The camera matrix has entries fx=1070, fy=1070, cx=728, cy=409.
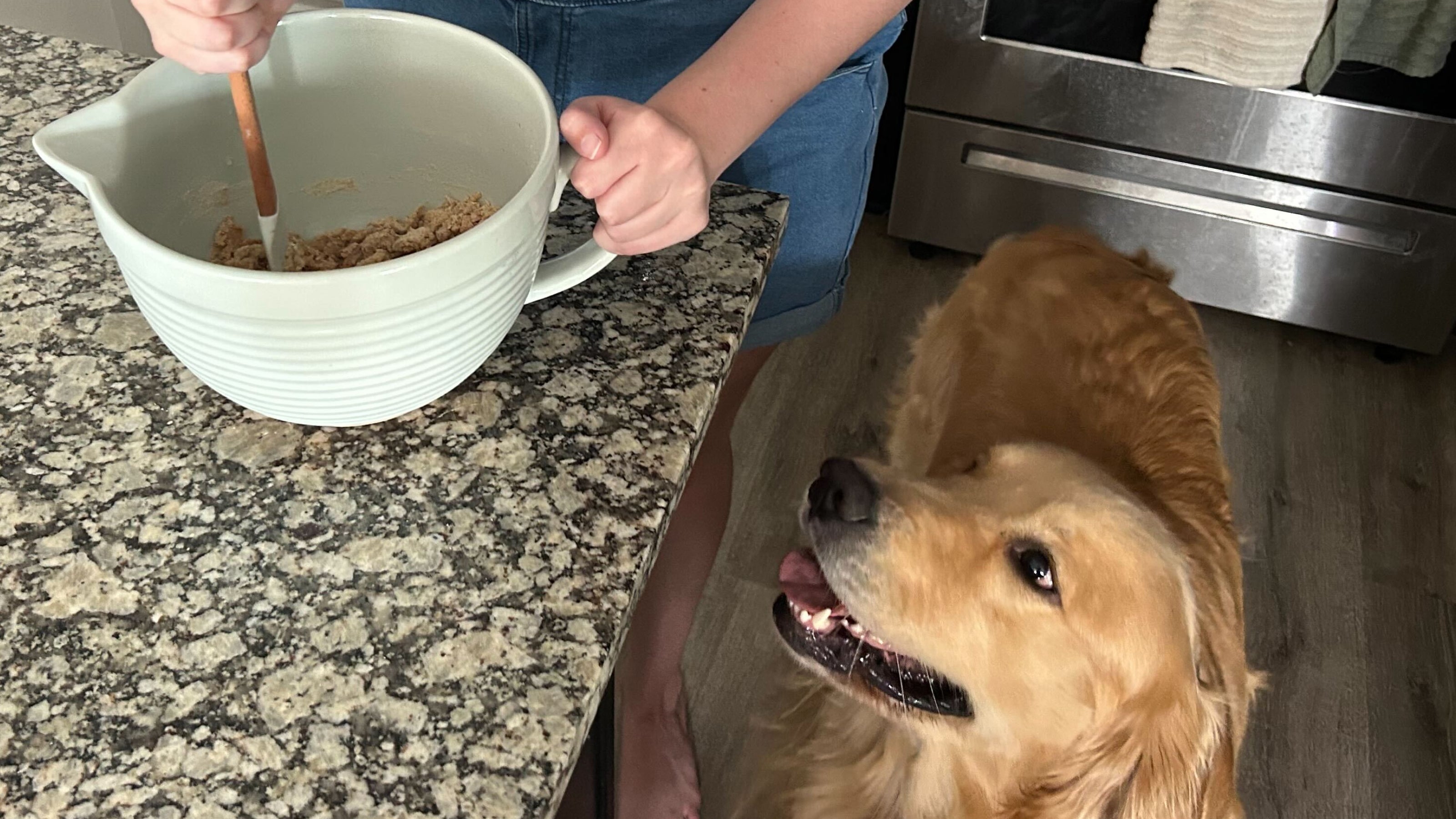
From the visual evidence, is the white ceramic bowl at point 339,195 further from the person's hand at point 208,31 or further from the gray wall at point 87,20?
the gray wall at point 87,20

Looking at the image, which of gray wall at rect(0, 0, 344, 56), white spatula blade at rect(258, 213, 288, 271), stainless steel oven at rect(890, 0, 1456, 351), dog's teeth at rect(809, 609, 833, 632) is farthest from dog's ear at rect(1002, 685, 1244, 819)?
gray wall at rect(0, 0, 344, 56)

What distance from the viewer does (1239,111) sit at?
70.9 inches

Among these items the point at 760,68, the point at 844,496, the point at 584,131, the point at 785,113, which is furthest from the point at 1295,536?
the point at 584,131

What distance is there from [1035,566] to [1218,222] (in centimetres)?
130

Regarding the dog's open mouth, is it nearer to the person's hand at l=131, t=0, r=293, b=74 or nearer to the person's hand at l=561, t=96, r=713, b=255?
the person's hand at l=561, t=96, r=713, b=255

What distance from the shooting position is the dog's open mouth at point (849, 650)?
0.97 meters

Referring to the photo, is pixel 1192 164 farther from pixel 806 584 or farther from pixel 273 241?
pixel 273 241

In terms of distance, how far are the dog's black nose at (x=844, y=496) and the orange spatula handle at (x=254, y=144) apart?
0.54m

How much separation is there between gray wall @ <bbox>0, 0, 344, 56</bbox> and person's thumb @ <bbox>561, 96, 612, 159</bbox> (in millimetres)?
1323

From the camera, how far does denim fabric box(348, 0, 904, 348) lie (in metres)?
0.81

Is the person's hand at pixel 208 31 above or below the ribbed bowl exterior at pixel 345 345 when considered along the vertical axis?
above

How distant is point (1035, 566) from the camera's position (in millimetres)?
925

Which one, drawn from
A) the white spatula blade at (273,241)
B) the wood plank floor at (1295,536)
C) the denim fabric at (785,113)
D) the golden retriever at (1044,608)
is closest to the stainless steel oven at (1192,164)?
the wood plank floor at (1295,536)

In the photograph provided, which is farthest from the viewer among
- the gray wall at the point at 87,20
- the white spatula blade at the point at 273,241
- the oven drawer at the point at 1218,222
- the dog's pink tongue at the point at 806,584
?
the oven drawer at the point at 1218,222
